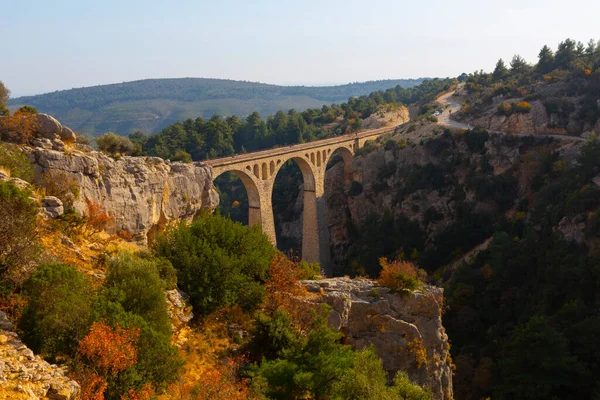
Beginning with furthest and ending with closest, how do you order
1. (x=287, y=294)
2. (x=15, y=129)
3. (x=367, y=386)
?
(x=15, y=129) < (x=287, y=294) < (x=367, y=386)

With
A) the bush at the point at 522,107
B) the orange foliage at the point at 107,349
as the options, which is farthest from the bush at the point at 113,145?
Answer: the bush at the point at 522,107

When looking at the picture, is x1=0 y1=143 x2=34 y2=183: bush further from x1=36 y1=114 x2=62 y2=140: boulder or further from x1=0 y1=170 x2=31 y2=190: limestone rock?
x1=36 y1=114 x2=62 y2=140: boulder

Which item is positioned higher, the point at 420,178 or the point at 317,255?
the point at 420,178

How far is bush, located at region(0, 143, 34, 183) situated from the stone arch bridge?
14881mm

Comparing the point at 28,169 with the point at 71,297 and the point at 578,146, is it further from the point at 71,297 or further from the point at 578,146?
the point at 578,146

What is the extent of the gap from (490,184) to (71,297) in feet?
113

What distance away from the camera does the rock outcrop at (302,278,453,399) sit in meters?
15.2

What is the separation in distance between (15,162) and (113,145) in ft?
24.5

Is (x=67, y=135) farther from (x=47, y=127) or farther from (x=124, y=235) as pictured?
(x=124, y=235)

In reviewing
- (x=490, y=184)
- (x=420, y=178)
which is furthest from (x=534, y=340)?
(x=420, y=178)

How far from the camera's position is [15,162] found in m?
13.3

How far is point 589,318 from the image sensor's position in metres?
22.5

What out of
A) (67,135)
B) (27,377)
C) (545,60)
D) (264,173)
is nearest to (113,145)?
(67,135)

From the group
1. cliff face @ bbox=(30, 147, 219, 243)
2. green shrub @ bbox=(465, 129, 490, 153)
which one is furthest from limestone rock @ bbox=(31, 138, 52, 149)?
green shrub @ bbox=(465, 129, 490, 153)
